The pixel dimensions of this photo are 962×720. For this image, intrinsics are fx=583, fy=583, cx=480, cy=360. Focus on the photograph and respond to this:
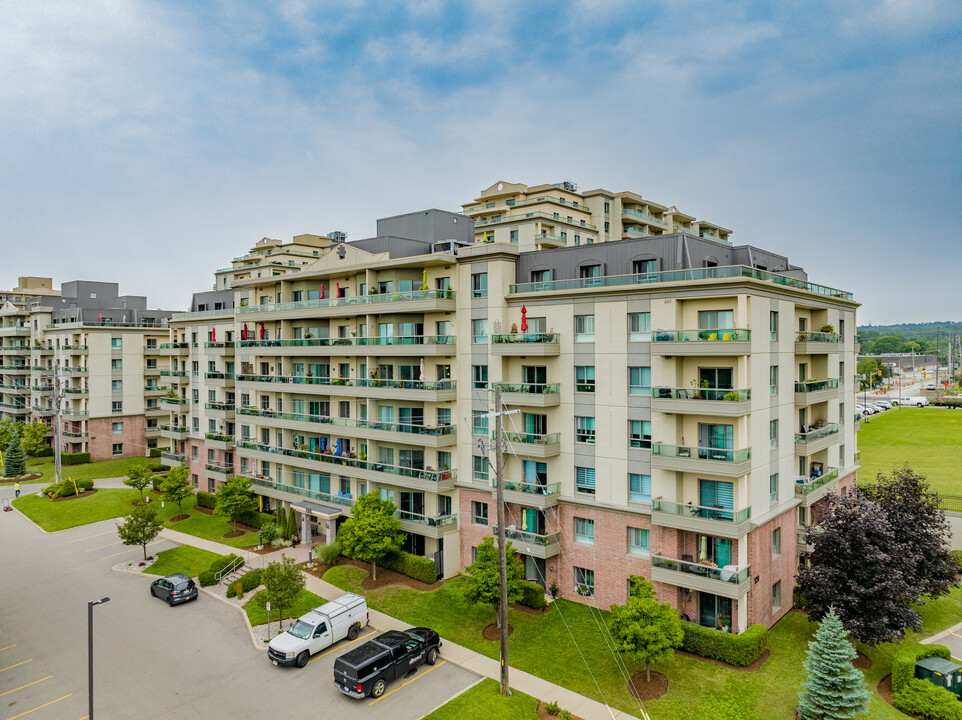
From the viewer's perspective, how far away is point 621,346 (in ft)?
103

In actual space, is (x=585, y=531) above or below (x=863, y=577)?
above

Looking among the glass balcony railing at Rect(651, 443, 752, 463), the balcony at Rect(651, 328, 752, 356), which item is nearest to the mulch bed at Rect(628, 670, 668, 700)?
the glass balcony railing at Rect(651, 443, 752, 463)

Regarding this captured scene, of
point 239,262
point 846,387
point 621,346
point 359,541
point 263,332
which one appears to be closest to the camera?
point 621,346

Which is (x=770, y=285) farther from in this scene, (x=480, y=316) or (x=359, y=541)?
(x=359, y=541)

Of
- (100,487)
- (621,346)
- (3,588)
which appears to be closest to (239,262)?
(100,487)

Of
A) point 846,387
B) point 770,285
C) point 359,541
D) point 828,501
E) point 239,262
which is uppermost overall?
point 239,262

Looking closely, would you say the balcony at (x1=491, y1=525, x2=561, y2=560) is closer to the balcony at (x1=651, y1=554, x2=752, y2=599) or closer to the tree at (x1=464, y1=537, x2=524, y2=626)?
the tree at (x1=464, y1=537, x2=524, y2=626)

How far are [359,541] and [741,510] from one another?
22044 mm

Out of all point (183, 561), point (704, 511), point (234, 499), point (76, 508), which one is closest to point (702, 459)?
point (704, 511)

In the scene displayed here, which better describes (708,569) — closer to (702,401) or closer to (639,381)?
(702,401)

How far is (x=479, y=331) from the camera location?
37.0 metres

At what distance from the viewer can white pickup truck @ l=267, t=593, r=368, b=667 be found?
27.5m

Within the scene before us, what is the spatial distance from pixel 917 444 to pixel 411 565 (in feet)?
228

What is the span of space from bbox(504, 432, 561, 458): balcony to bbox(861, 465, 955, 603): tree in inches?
665
